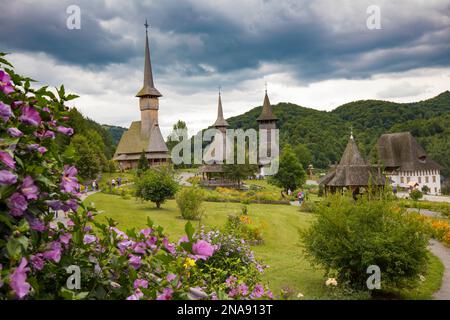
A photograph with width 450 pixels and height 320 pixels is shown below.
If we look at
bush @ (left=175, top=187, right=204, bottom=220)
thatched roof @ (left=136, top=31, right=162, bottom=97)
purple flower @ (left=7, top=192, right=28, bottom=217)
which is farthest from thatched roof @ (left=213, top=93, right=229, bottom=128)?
purple flower @ (left=7, top=192, right=28, bottom=217)

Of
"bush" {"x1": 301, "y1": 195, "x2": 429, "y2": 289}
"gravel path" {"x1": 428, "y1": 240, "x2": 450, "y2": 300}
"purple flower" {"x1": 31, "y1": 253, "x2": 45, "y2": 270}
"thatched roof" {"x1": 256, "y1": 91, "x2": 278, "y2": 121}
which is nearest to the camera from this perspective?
"purple flower" {"x1": 31, "y1": 253, "x2": 45, "y2": 270}

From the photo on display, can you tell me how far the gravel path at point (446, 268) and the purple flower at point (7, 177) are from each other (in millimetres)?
11841

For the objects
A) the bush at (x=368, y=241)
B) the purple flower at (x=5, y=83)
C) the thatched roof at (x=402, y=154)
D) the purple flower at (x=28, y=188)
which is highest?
the thatched roof at (x=402, y=154)

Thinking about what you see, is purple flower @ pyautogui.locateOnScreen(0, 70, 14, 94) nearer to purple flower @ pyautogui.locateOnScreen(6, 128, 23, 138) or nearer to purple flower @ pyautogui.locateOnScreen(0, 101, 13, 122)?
purple flower @ pyautogui.locateOnScreen(0, 101, 13, 122)

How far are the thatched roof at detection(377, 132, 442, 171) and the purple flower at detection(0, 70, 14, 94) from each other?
2455 inches

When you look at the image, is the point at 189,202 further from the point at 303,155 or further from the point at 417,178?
the point at 303,155

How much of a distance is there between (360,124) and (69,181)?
10080 cm

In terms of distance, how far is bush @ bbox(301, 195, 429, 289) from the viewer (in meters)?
11.5

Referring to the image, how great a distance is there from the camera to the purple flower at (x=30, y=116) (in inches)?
91.9

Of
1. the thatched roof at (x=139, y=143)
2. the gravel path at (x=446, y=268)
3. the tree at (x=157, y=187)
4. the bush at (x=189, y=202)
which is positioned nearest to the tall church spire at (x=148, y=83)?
the thatched roof at (x=139, y=143)

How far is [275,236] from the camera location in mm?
23062

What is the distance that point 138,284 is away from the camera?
2.48m

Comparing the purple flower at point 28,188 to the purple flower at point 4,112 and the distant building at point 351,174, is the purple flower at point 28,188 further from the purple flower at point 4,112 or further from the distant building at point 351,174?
the distant building at point 351,174
